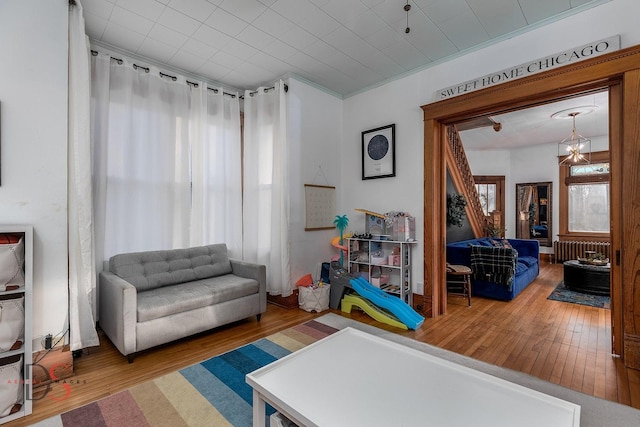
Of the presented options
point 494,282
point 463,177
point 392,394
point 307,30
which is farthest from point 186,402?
point 463,177

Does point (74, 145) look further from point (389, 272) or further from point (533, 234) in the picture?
point (533, 234)

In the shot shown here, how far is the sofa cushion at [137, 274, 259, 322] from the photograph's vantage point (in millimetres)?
2557

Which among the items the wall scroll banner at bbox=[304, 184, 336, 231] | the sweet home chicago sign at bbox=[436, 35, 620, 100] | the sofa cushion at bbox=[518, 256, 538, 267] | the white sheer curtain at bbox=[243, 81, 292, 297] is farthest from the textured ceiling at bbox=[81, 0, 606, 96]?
the sofa cushion at bbox=[518, 256, 538, 267]

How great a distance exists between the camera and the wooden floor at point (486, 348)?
2.08 m

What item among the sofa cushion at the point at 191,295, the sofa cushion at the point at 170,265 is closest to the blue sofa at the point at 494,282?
the sofa cushion at the point at 191,295

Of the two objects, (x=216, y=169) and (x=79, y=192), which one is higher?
(x=216, y=169)

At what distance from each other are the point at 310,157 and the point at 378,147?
3.09ft

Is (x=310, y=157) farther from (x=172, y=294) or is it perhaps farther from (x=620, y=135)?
(x=620, y=135)

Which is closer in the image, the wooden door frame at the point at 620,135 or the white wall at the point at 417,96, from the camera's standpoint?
the wooden door frame at the point at 620,135

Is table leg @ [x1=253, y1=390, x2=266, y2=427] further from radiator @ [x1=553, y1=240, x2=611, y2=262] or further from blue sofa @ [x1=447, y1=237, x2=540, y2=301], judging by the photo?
radiator @ [x1=553, y1=240, x2=611, y2=262]

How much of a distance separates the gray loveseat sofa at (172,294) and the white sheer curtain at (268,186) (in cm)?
46

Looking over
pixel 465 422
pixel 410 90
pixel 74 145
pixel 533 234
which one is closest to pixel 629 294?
pixel 465 422

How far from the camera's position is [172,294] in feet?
9.25

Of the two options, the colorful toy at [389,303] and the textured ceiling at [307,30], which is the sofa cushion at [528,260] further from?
the textured ceiling at [307,30]
